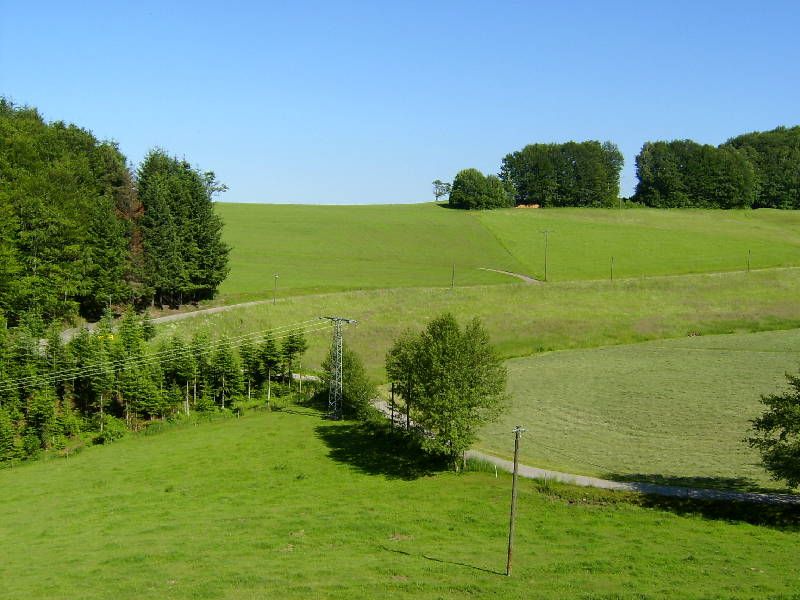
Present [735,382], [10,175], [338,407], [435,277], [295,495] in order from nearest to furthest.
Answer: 1. [295,495]
2. [338,407]
3. [735,382]
4. [10,175]
5. [435,277]

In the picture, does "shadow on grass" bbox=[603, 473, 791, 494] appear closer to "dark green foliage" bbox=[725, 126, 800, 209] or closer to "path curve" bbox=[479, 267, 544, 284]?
"path curve" bbox=[479, 267, 544, 284]

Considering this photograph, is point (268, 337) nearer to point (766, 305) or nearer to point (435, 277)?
point (435, 277)

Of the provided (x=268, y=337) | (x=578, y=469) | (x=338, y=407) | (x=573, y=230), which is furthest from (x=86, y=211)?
(x=573, y=230)

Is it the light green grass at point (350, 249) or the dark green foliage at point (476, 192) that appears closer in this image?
the light green grass at point (350, 249)

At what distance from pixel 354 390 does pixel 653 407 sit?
24.7 meters

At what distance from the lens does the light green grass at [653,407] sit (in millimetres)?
49656

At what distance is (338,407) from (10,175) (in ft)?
146

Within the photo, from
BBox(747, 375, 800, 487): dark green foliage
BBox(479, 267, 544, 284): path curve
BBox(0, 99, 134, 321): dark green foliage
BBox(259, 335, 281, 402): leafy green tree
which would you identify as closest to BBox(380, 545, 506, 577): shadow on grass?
BBox(747, 375, 800, 487): dark green foliage

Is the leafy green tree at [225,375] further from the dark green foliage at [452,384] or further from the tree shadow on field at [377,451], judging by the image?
the dark green foliage at [452,384]

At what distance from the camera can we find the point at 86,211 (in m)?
83.6

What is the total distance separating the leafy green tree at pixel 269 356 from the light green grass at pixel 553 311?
7.45m

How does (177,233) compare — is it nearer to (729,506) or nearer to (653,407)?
(653,407)

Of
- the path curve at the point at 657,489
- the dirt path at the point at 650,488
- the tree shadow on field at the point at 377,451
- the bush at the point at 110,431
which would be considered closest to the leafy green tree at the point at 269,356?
the tree shadow on field at the point at 377,451

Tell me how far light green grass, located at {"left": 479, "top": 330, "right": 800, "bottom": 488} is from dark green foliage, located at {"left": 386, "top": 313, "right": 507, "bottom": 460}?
4933 millimetres
